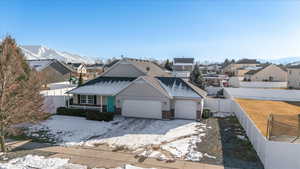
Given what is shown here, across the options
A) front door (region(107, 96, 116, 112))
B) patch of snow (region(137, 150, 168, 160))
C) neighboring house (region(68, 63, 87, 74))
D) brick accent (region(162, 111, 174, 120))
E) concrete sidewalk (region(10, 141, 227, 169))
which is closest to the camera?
concrete sidewalk (region(10, 141, 227, 169))

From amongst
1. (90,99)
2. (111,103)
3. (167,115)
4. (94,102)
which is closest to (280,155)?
(167,115)

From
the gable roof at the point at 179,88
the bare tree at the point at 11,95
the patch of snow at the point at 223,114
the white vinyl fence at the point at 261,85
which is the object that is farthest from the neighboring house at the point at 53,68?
the white vinyl fence at the point at 261,85

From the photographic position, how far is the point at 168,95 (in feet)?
56.9

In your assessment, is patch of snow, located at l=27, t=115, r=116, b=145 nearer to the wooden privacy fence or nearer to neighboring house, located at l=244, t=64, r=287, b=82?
the wooden privacy fence

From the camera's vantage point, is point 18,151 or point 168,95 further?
point 168,95

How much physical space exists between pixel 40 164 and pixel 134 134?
20.4 feet

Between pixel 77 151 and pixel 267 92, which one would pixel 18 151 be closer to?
pixel 77 151

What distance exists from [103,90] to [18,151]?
9994 mm

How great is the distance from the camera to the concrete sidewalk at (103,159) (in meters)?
9.21

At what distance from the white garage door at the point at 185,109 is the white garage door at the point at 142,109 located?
1.73 meters

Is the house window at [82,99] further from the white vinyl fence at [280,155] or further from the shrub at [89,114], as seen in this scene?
the white vinyl fence at [280,155]

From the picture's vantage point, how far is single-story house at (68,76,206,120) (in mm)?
17438

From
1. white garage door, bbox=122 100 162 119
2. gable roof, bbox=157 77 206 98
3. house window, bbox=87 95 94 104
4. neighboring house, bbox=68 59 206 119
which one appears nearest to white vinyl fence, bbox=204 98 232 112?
gable roof, bbox=157 77 206 98

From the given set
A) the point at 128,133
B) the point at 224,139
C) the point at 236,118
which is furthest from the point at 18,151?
the point at 236,118
